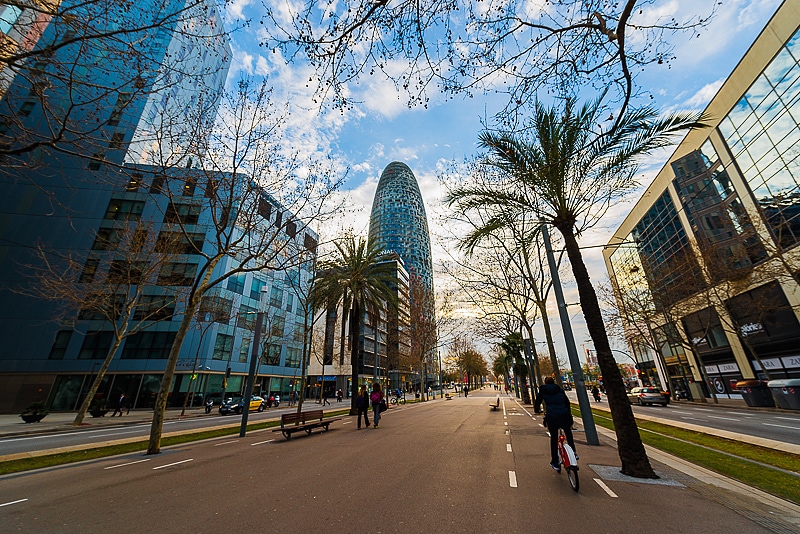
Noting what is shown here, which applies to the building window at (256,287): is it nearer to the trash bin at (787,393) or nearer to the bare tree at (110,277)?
the bare tree at (110,277)

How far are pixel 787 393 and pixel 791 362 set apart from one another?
404 inches

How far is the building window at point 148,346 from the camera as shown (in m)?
32.8

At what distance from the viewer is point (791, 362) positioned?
25.1m

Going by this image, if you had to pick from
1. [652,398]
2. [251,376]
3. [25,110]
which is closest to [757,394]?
[652,398]

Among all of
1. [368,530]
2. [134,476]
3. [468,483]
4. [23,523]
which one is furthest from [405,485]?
[134,476]

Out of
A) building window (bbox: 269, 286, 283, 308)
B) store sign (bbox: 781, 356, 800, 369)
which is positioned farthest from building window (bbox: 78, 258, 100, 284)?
store sign (bbox: 781, 356, 800, 369)

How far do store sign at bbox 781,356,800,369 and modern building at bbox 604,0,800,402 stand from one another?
90mm

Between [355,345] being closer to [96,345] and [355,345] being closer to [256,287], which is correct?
[256,287]

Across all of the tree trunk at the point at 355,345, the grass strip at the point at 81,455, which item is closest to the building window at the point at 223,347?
the tree trunk at the point at 355,345

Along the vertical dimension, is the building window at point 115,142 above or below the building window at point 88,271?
below

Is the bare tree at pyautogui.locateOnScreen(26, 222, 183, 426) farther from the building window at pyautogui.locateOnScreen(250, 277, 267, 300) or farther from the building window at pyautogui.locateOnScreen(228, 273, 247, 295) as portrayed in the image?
the building window at pyautogui.locateOnScreen(250, 277, 267, 300)

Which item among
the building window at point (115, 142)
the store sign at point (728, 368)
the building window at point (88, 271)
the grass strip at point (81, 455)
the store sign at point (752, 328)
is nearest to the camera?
the building window at point (115, 142)

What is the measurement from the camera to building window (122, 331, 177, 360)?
32844mm

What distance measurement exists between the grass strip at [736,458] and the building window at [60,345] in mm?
47147
